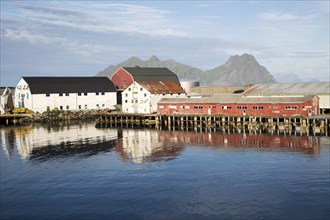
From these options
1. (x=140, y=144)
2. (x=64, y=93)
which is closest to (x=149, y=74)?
(x=64, y=93)

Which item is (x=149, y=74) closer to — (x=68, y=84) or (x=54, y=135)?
(x=68, y=84)

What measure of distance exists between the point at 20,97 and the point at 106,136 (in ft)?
124

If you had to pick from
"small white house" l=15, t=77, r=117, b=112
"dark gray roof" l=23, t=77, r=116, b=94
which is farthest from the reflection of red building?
"dark gray roof" l=23, t=77, r=116, b=94

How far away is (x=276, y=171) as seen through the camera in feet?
112

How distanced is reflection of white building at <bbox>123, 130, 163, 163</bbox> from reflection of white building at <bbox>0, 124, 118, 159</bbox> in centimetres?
265

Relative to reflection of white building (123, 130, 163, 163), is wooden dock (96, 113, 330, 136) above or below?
above

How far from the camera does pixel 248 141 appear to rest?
49625mm

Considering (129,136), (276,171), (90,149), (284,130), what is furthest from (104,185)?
(284,130)

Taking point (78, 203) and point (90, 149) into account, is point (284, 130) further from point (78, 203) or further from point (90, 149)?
point (78, 203)

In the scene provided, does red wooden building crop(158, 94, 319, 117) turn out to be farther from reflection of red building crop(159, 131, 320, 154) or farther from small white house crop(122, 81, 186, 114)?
reflection of red building crop(159, 131, 320, 154)

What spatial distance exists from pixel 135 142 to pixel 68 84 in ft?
141

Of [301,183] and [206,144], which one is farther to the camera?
[206,144]

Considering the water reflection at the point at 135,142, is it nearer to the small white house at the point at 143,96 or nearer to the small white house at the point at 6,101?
the small white house at the point at 143,96

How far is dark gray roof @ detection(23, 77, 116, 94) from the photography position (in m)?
87.2
